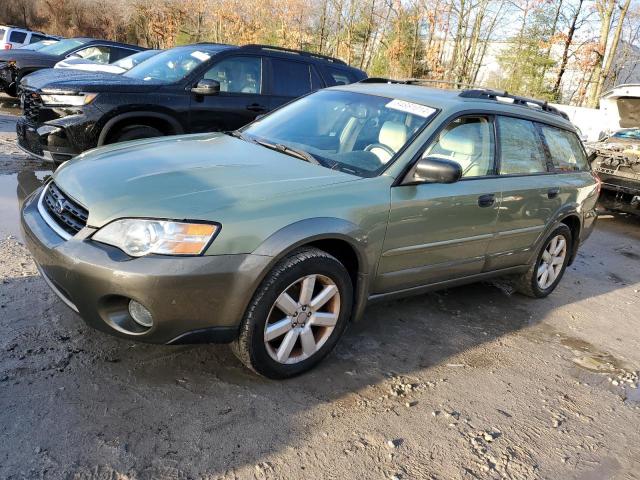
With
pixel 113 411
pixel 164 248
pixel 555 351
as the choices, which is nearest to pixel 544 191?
pixel 555 351

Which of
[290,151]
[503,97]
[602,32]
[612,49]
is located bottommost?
[290,151]

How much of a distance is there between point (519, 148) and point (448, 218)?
3.80ft

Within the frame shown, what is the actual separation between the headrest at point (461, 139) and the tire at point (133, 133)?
3.61 metres

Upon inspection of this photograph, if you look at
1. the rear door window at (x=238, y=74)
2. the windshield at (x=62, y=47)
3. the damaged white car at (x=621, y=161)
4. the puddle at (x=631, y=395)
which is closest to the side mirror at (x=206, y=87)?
the rear door window at (x=238, y=74)

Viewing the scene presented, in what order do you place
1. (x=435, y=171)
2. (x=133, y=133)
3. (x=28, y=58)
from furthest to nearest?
(x=28, y=58), (x=133, y=133), (x=435, y=171)

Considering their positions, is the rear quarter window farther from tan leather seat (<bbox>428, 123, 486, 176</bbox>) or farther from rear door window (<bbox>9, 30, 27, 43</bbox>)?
rear door window (<bbox>9, 30, 27, 43</bbox>)

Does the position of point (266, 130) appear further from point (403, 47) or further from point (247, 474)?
point (403, 47)

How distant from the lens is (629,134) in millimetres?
9938

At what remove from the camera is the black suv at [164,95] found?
5.57m

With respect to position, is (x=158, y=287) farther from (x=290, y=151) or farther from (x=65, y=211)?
(x=290, y=151)

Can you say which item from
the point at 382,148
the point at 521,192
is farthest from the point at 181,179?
the point at 521,192

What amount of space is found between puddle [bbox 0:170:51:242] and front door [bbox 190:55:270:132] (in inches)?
76.6

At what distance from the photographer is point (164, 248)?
98.5 inches

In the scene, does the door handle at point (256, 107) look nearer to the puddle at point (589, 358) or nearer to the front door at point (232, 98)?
the front door at point (232, 98)
